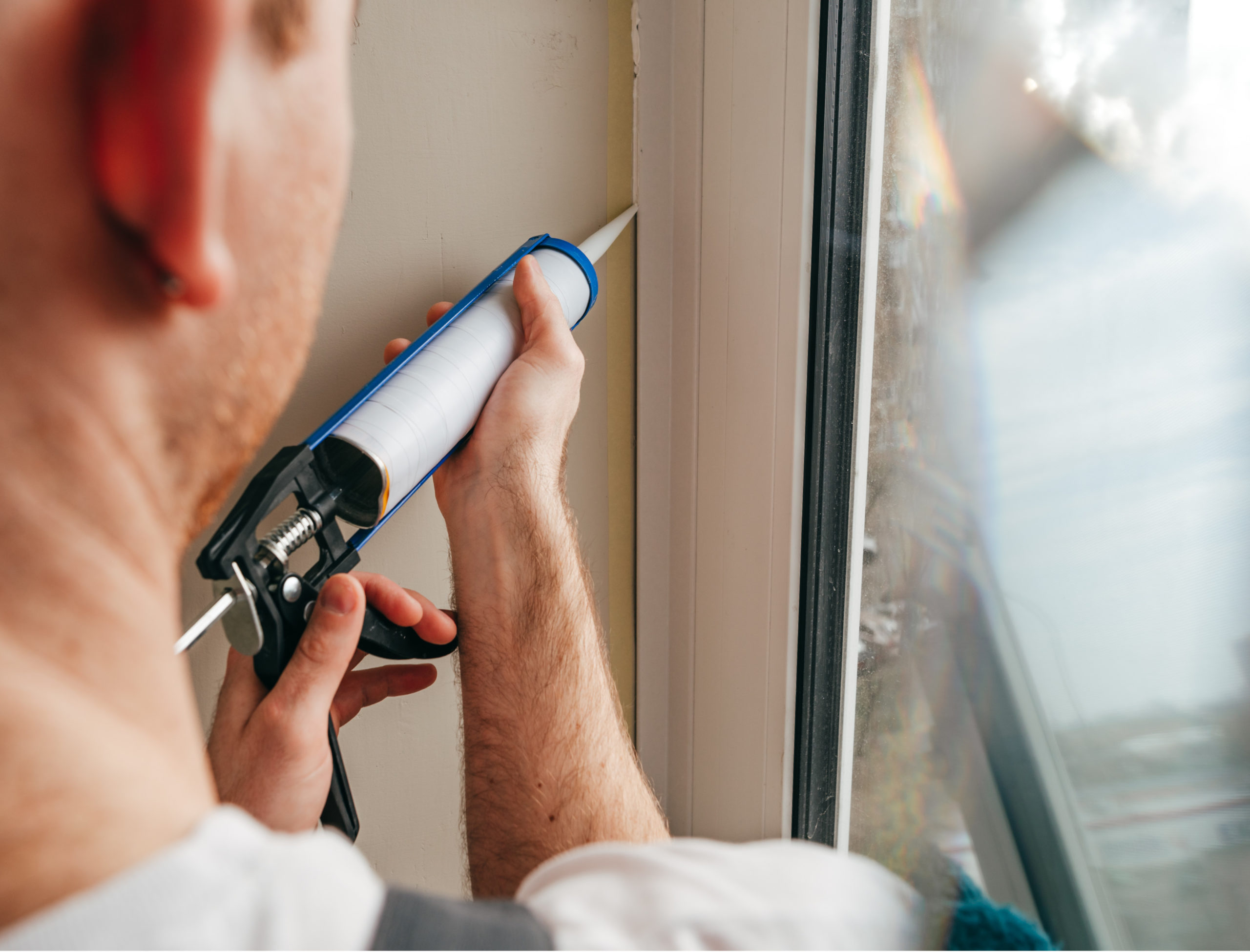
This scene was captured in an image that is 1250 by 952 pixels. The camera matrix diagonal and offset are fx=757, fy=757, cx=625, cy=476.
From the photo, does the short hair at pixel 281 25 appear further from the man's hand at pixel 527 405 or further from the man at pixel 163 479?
the man's hand at pixel 527 405

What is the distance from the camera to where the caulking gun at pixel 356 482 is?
0.52m

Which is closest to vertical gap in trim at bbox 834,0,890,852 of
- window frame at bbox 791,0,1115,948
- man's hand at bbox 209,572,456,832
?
window frame at bbox 791,0,1115,948

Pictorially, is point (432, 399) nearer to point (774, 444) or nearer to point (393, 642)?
point (393, 642)

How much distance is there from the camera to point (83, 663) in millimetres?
297

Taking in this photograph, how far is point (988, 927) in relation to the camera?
20.8 inches

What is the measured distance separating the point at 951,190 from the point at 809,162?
0.40ft

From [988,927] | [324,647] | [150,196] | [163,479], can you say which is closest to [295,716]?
[324,647]

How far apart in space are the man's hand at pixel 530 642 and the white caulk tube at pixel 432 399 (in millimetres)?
22

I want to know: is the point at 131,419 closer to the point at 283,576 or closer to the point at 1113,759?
the point at 283,576

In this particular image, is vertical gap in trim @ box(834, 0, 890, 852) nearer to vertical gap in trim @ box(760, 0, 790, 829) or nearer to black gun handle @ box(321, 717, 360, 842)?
vertical gap in trim @ box(760, 0, 790, 829)

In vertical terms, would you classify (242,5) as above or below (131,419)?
above

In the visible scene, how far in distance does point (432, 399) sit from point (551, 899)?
0.37 m

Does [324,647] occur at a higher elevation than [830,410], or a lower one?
lower

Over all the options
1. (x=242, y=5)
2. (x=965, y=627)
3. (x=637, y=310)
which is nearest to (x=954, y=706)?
(x=965, y=627)
